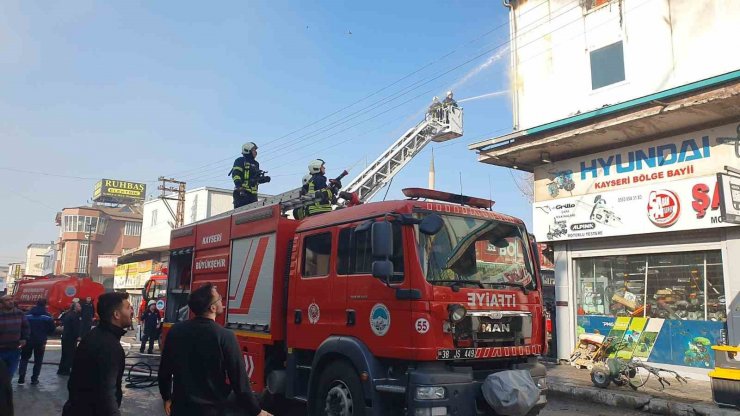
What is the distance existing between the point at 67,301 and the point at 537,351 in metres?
23.0

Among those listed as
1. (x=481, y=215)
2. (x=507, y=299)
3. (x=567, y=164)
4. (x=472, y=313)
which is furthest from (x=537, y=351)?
(x=567, y=164)

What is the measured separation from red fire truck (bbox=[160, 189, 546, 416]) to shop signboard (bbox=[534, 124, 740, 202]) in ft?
22.5

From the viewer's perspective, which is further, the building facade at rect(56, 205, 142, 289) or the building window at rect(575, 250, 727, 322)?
the building facade at rect(56, 205, 142, 289)

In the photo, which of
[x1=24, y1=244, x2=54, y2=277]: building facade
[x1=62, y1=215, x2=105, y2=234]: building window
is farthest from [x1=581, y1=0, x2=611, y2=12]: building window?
[x1=24, y1=244, x2=54, y2=277]: building facade

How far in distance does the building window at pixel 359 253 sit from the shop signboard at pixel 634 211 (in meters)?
7.94

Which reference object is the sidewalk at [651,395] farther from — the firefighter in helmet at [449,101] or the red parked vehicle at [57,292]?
the red parked vehicle at [57,292]

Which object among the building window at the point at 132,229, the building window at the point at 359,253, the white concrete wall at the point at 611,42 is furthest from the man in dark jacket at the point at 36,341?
the building window at the point at 132,229

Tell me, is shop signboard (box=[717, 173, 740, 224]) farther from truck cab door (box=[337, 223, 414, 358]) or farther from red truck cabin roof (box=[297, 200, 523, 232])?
truck cab door (box=[337, 223, 414, 358])

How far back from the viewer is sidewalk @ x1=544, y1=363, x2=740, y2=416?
846 cm

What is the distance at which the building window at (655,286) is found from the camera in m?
11.2

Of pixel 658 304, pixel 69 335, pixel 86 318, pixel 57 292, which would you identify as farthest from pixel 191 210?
pixel 658 304

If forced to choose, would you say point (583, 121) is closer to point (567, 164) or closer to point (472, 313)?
point (567, 164)

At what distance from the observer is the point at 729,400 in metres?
8.09

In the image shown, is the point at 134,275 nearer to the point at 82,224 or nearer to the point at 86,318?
the point at 86,318
